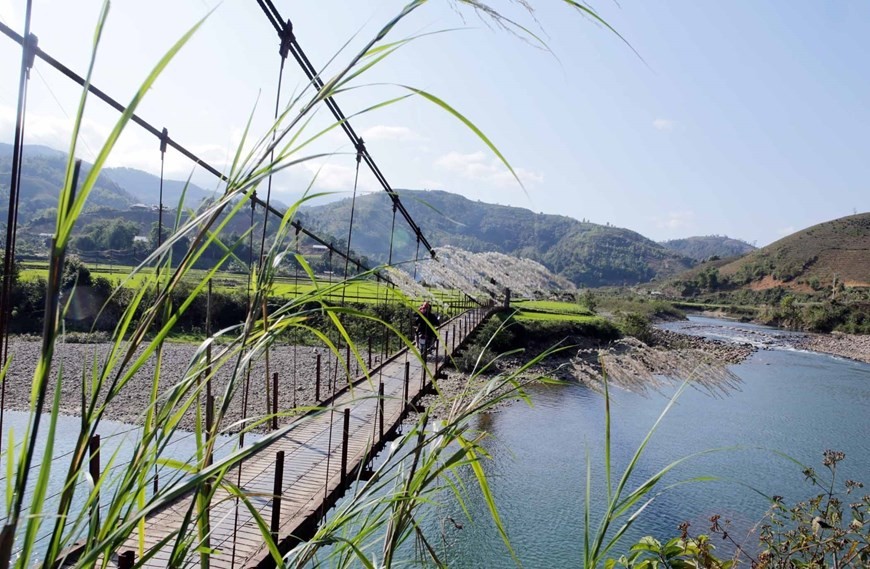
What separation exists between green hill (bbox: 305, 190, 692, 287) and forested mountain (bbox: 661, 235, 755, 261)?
48942mm

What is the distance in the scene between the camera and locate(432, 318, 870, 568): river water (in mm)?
7801

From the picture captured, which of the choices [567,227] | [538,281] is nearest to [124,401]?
[538,281]

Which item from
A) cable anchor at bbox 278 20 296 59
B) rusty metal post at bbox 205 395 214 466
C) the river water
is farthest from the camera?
the river water

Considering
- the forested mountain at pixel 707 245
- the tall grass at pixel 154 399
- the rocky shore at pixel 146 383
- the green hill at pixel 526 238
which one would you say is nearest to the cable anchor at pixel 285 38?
the tall grass at pixel 154 399

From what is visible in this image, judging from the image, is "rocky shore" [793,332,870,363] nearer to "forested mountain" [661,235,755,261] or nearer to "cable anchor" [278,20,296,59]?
"cable anchor" [278,20,296,59]

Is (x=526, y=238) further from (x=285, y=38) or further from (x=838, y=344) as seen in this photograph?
(x=285, y=38)

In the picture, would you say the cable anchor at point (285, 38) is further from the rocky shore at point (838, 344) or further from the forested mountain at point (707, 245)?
the forested mountain at point (707, 245)

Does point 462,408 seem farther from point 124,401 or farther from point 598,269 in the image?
point 598,269

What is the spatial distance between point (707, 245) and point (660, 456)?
606ft

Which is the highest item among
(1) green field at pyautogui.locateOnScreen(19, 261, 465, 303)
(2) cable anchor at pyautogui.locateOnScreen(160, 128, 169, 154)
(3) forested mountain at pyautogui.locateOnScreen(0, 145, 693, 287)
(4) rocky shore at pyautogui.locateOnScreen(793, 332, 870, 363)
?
(3) forested mountain at pyautogui.locateOnScreen(0, 145, 693, 287)

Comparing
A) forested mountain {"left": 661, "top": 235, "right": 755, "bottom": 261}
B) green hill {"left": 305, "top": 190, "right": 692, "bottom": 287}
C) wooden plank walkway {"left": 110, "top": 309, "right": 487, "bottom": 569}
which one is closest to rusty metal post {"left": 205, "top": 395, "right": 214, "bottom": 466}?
wooden plank walkway {"left": 110, "top": 309, "right": 487, "bottom": 569}

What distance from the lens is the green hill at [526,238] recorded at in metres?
92.8

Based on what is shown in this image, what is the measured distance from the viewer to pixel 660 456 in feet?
34.2

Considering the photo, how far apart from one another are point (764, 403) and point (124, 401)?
494 inches
